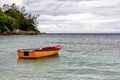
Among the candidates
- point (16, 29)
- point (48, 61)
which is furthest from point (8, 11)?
point (48, 61)

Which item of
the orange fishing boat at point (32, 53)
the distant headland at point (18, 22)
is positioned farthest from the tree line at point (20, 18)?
the orange fishing boat at point (32, 53)

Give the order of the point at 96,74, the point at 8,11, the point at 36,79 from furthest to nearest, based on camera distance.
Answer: the point at 8,11, the point at 96,74, the point at 36,79

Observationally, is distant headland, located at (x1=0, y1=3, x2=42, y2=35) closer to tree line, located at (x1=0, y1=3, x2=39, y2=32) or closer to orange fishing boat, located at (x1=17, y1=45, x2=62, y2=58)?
tree line, located at (x1=0, y1=3, x2=39, y2=32)

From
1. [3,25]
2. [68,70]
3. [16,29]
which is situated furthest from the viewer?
[16,29]

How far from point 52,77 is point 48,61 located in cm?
1069

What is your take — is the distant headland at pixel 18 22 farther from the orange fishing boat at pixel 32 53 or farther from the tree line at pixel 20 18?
the orange fishing boat at pixel 32 53

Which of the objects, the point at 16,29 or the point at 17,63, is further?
the point at 16,29

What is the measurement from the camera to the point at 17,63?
33.2 meters

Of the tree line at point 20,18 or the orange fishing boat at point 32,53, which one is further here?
the tree line at point 20,18

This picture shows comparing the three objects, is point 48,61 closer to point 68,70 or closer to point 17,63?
point 17,63

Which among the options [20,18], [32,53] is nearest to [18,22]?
[20,18]

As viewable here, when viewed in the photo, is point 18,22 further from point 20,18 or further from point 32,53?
point 32,53

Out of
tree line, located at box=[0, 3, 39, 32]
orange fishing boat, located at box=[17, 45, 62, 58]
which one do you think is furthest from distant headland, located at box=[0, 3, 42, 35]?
orange fishing boat, located at box=[17, 45, 62, 58]

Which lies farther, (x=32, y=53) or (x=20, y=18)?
(x=20, y=18)
